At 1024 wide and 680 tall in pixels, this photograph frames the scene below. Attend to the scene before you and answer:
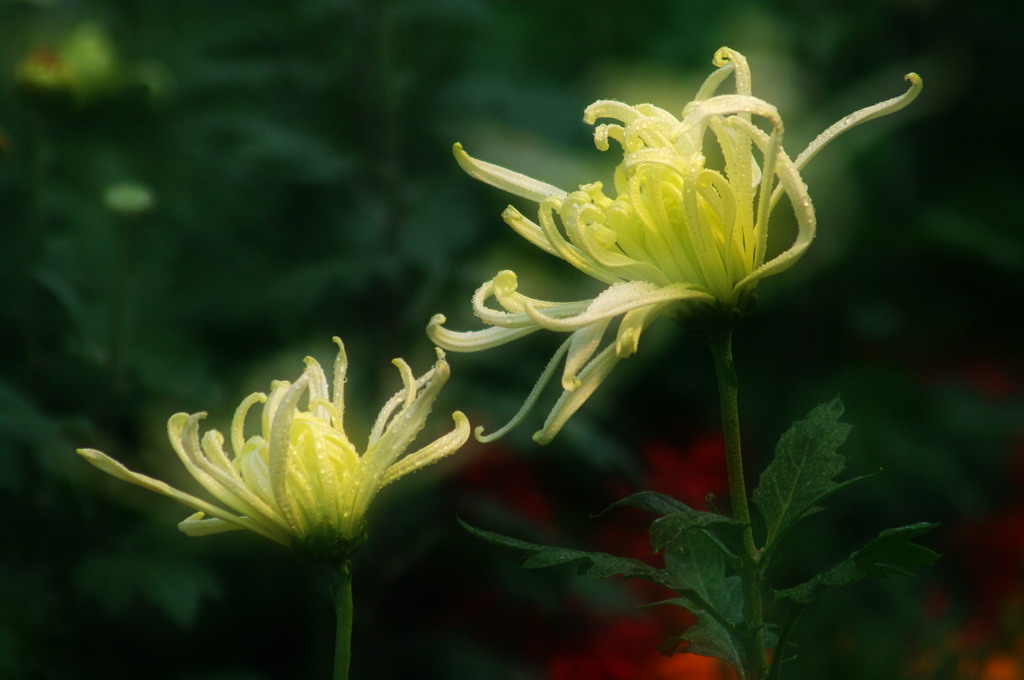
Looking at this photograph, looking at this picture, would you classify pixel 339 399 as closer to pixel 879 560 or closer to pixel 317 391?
pixel 317 391

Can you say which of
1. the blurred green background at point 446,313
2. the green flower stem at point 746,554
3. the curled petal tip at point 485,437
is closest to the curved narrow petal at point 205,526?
the curled petal tip at point 485,437

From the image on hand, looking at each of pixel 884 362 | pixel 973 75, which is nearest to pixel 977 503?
pixel 884 362

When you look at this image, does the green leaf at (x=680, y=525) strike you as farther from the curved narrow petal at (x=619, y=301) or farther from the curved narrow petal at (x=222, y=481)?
the curved narrow petal at (x=222, y=481)

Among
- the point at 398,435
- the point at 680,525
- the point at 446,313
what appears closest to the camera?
the point at 680,525

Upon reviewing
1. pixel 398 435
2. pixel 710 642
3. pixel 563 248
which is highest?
pixel 563 248

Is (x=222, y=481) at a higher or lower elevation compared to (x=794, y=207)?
lower

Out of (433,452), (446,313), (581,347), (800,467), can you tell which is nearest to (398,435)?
(433,452)

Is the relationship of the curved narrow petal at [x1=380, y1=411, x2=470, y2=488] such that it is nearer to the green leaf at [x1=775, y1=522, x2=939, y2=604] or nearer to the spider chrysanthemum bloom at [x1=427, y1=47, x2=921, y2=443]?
the spider chrysanthemum bloom at [x1=427, y1=47, x2=921, y2=443]

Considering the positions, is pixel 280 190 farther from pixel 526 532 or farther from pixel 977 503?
pixel 977 503
